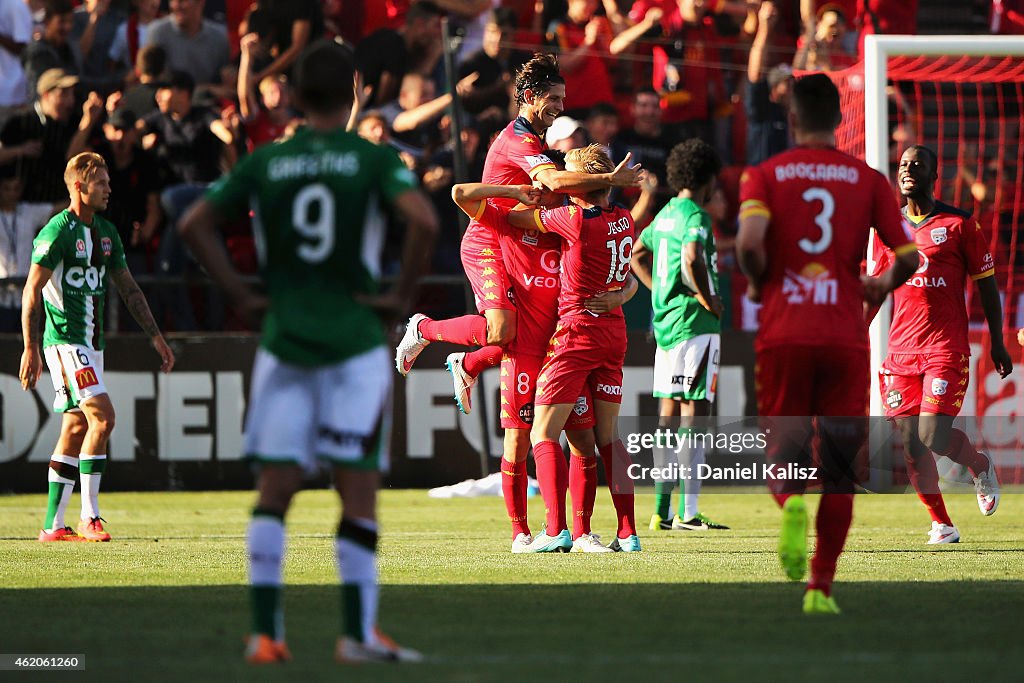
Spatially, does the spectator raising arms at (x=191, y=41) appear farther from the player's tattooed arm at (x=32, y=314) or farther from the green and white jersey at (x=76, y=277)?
the player's tattooed arm at (x=32, y=314)

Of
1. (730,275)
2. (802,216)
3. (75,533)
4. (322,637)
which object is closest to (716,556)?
(802,216)

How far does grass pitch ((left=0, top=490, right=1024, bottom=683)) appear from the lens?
4.95 metres

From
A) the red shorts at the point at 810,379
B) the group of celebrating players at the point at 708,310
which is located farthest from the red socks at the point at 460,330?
the red shorts at the point at 810,379

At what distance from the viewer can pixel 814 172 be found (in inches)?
247

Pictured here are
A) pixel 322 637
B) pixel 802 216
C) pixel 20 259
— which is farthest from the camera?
pixel 20 259

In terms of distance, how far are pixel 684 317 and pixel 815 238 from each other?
182 inches

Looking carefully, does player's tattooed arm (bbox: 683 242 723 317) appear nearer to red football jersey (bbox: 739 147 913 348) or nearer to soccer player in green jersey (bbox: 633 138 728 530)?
soccer player in green jersey (bbox: 633 138 728 530)

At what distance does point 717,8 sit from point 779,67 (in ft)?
4.15

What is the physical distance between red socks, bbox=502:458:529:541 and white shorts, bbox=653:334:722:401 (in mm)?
1951

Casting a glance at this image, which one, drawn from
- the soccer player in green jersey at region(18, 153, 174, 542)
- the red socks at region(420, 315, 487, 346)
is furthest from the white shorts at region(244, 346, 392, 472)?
the soccer player in green jersey at region(18, 153, 174, 542)

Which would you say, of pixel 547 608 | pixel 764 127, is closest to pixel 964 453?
pixel 547 608

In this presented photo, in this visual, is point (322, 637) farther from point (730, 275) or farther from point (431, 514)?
point (730, 275)

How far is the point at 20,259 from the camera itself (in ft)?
48.7

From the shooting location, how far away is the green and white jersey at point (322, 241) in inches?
199
